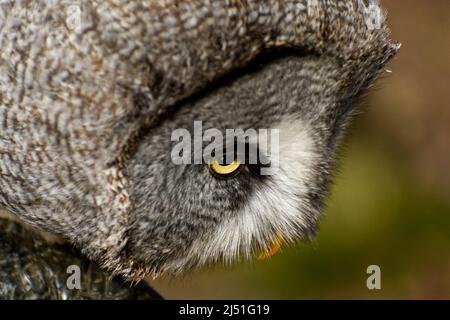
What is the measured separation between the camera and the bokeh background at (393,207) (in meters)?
4.79

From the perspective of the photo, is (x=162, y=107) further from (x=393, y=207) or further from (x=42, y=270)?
(x=393, y=207)

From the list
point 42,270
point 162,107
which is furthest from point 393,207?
point 162,107

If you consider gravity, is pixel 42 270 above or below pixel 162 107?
below

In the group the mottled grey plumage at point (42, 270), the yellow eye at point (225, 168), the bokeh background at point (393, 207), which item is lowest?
the mottled grey plumage at point (42, 270)

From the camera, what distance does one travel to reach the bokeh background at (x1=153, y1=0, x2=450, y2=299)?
479 centimetres

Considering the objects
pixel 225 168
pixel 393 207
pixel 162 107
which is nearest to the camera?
pixel 162 107

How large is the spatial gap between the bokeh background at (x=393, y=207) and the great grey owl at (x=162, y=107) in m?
2.27

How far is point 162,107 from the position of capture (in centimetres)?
198

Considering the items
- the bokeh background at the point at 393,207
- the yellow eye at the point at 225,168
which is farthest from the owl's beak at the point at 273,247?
the bokeh background at the point at 393,207

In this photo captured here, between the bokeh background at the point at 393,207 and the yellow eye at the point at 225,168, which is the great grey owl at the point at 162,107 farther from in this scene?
the bokeh background at the point at 393,207

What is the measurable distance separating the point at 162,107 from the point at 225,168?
27cm

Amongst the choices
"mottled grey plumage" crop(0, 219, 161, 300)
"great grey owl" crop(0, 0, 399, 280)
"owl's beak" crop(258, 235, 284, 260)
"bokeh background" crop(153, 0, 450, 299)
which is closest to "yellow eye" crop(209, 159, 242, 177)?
"great grey owl" crop(0, 0, 399, 280)

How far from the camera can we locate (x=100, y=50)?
1.89 m
